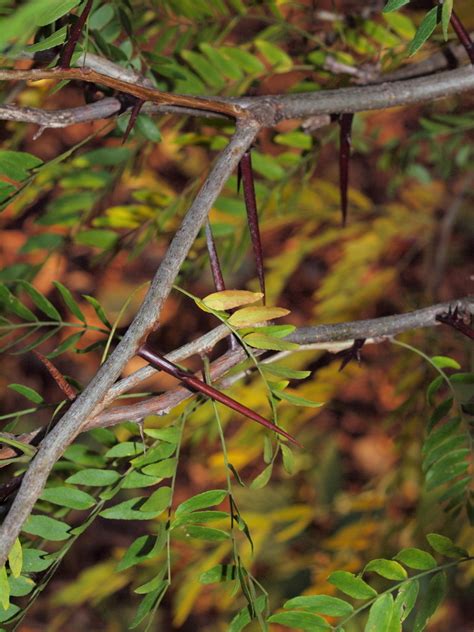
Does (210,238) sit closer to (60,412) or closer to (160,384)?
(60,412)

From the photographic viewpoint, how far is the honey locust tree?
0.53 m

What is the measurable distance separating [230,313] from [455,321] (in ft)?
1.15

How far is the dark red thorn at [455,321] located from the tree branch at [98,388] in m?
0.24

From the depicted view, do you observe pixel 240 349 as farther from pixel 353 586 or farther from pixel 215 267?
pixel 353 586

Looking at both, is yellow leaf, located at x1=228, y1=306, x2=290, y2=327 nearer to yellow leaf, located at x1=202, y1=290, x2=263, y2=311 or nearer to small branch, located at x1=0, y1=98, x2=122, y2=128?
yellow leaf, located at x1=202, y1=290, x2=263, y2=311

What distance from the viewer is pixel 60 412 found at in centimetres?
53

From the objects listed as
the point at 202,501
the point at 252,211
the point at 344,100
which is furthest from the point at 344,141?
the point at 202,501

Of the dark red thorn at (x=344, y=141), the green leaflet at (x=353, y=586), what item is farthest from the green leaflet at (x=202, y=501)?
the dark red thorn at (x=344, y=141)

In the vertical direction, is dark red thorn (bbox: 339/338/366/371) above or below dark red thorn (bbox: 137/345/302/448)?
below

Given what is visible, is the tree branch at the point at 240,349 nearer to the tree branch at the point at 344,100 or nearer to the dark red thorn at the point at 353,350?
the dark red thorn at the point at 353,350

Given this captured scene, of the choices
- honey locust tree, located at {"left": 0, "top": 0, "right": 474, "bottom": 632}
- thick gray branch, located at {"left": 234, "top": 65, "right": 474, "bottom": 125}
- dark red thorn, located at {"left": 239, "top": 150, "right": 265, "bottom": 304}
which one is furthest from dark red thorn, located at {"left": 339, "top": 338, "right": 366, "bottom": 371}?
thick gray branch, located at {"left": 234, "top": 65, "right": 474, "bottom": 125}

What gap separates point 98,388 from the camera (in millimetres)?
461

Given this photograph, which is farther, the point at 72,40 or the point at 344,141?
→ the point at 344,141

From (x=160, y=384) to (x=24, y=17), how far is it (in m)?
1.85
